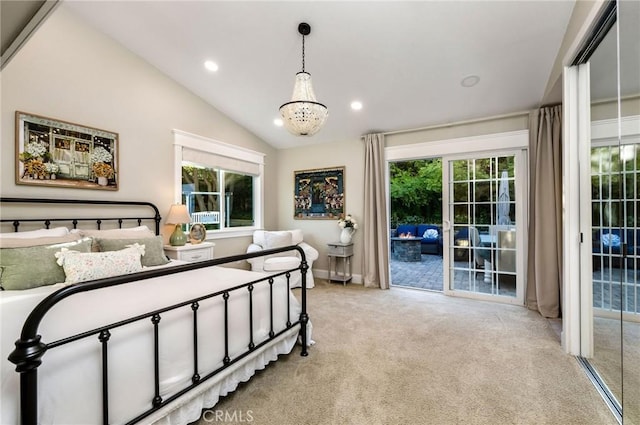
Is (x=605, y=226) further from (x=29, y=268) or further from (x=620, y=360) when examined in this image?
(x=29, y=268)

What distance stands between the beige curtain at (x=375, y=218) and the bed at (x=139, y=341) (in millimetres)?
2215

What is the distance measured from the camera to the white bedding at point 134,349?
108cm

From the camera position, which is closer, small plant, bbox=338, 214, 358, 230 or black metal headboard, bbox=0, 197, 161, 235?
black metal headboard, bbox=0, 197, 161, 235

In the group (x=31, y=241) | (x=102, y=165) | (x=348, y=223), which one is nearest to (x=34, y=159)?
(x=102, y=165)

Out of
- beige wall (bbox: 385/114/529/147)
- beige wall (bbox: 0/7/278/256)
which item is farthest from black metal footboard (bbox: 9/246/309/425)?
beige wall (bbox: 385/114/529/147)

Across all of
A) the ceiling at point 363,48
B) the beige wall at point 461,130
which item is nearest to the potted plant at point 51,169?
the ceiling at point 363,48

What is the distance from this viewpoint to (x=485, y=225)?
12.6 ft

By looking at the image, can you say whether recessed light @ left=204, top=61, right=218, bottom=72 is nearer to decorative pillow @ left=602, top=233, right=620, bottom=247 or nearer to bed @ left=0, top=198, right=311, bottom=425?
bed @ left=0, top=198, right=311, bottom=425

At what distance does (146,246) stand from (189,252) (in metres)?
0.80

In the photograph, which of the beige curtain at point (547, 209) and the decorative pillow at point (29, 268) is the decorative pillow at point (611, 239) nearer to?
the beige curtain at point (547, 209)

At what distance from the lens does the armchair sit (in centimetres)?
426

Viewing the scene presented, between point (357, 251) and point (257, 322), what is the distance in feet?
9.57

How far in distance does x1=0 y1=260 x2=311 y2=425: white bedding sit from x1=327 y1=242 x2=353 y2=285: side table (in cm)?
242

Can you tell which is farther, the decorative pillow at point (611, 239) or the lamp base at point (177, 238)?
the lamp base at point (177, 238)
